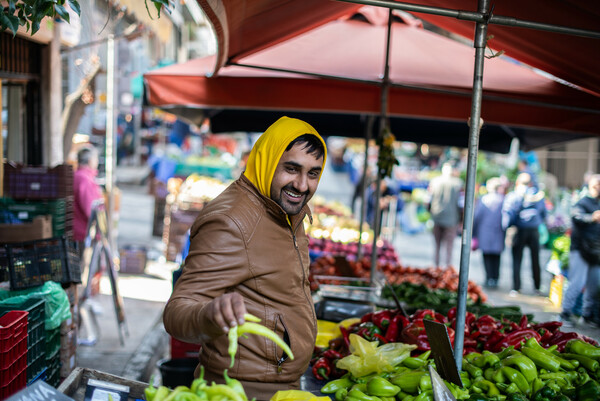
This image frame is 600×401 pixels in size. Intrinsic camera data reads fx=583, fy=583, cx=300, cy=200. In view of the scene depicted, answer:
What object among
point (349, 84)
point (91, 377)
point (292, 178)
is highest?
point (349, 84)

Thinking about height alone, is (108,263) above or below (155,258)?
above

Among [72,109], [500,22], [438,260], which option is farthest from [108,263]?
[438,260]

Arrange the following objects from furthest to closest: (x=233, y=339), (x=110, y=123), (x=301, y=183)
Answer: (x=110, y=123), (x=301, y=183), (x=233, y=339)

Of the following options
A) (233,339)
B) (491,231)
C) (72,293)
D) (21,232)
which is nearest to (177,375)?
(72,293)

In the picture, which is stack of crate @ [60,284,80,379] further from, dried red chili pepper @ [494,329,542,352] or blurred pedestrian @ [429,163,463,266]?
blurred pedestrian @ [429,163,463,266]

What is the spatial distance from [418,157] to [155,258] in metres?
20.3

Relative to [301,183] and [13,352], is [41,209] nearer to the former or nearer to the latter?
[13,352]

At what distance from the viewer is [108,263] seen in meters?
6.53

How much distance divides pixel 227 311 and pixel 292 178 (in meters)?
0.79

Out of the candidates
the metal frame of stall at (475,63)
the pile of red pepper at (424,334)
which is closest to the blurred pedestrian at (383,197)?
the pile of red pepper at (424,334)

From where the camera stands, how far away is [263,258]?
7.84 feet

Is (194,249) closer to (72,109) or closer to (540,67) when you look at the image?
(540,67)

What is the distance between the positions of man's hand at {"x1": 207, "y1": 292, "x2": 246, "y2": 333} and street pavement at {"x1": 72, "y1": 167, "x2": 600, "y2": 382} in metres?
3.13

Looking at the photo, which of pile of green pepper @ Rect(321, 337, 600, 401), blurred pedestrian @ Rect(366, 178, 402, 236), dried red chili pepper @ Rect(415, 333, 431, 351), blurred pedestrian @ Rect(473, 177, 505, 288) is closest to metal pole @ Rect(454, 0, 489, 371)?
pile of green pepper @ Rect(321, 337, 600, 401)
